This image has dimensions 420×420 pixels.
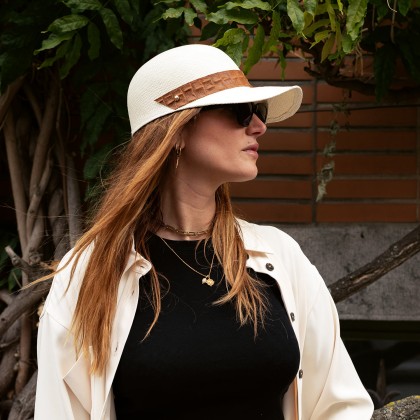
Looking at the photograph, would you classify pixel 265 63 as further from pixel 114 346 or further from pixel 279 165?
pixel 114 346

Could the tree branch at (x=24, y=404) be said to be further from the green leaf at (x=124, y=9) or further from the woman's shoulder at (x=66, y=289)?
the woman's shoulder at (x=66, y=289)

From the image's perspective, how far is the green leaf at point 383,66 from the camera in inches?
151

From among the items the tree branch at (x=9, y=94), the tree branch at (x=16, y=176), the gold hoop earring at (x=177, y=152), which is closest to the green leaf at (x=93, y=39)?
the tree branch at (x=9, y=94)

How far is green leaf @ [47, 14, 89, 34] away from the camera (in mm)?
3455

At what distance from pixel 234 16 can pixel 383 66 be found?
1.00 m

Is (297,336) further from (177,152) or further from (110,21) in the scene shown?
(110,21)

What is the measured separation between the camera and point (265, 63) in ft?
14.3

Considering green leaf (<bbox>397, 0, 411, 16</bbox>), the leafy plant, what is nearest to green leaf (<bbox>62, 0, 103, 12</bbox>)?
the leafy plant

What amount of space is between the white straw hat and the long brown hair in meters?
0.03

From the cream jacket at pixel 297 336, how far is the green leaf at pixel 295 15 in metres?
0.72

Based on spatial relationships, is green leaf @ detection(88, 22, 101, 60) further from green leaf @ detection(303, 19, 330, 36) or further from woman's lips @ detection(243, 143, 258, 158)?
woman's lips @ detection(243, 143, 258, 158)

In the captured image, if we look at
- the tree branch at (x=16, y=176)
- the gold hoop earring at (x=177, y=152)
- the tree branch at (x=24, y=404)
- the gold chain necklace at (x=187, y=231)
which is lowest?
the tree branch at (x=24, y=404)

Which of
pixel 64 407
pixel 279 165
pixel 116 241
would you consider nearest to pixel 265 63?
pixel 279 165

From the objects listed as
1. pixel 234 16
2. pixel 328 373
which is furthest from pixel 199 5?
pixel 328 373
